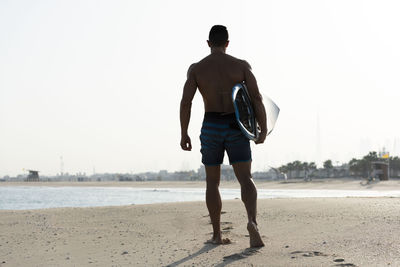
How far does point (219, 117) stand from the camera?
4.93m

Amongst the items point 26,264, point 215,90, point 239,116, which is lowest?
point 26,264

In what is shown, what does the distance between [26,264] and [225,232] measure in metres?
2.62

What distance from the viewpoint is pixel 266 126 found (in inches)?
198

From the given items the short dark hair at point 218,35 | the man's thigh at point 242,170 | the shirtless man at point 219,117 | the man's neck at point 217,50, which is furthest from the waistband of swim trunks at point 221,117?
the short dark hair at point 218,35

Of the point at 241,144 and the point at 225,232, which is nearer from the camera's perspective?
the point at 241,144

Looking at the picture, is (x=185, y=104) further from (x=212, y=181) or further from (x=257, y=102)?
(x=212, y=181)

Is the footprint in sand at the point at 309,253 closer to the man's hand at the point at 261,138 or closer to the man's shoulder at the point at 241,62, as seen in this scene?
the man's hand at the point at 261,138

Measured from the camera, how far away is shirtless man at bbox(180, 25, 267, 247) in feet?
15.9

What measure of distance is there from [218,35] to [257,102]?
36.9 inches

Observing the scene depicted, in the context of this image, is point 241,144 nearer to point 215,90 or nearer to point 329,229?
point 215,90

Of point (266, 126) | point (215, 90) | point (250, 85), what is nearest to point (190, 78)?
point (215, 90)

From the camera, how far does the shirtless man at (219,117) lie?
15.9 feet

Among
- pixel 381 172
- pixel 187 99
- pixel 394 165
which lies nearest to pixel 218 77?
pixel 187 99

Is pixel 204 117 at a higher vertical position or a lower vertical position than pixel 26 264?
higher
